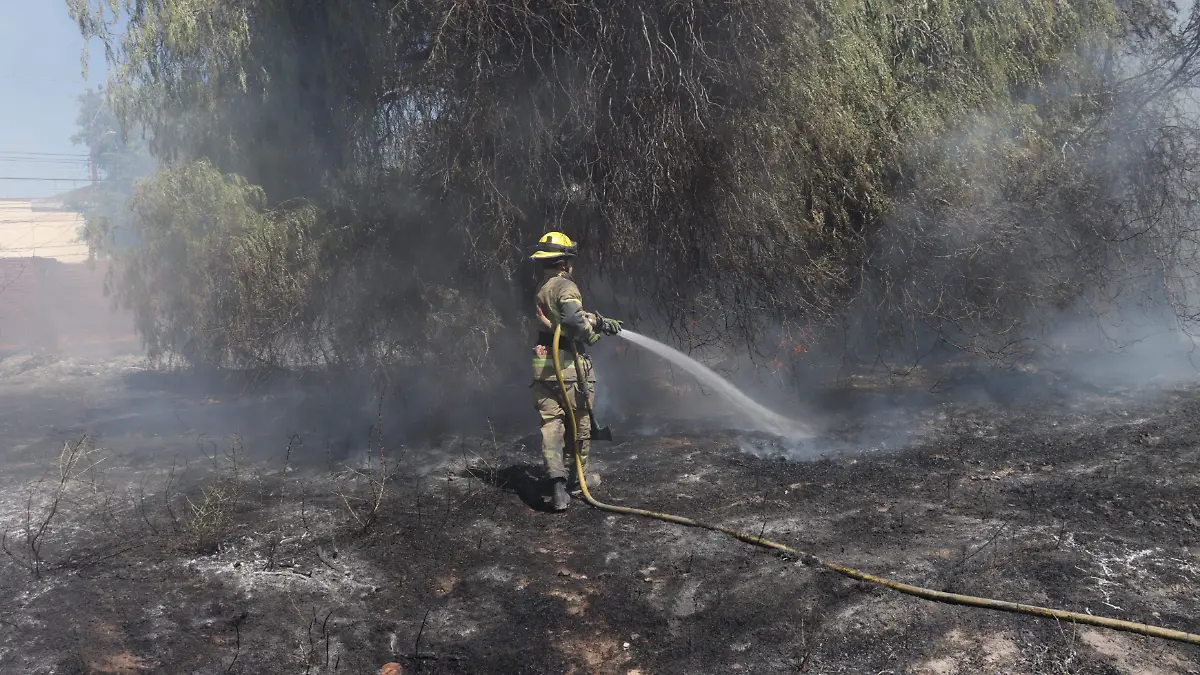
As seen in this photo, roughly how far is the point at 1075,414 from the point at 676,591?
478 cm

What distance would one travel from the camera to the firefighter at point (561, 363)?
5.38 meters

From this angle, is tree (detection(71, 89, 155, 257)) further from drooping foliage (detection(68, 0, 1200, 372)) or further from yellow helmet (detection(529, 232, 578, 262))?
yellow helmet (detection(529, 232, 578, 262))

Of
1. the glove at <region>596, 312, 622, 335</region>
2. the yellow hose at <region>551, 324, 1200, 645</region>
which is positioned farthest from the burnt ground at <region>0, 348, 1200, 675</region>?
the glove at <region>596, 312, 622, 335</region>

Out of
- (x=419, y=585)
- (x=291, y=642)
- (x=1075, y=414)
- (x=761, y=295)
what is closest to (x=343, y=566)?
(x=419, y=585)

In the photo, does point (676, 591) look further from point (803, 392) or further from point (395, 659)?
point (803, 392)

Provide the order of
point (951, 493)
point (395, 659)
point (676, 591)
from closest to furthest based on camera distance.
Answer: point (395, 659)
point (676, 591)
point (951, 493)

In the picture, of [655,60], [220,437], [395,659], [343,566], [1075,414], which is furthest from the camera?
[220,437]

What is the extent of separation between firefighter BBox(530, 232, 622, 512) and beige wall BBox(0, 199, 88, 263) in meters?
35.5

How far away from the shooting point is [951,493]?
17.1 ft

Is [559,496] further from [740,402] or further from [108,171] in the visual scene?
[108,171]

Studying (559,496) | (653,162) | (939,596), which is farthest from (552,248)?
(939,596)

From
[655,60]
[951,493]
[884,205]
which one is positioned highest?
[655,60]

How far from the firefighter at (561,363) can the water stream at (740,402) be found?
49cm

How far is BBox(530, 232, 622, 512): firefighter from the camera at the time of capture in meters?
5.38
